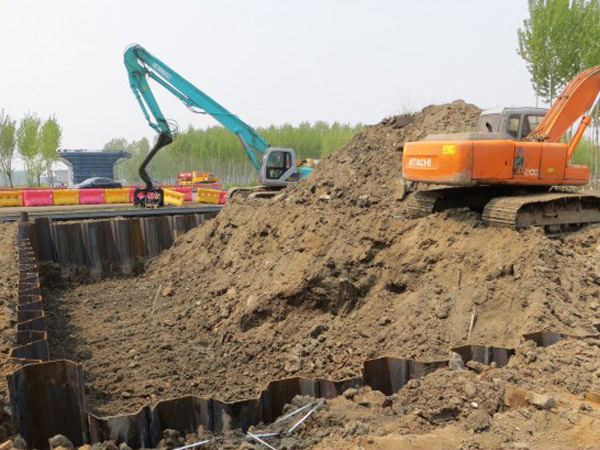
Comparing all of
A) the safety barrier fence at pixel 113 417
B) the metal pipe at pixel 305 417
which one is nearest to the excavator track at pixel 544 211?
the safety barrier fence at pixel 113 417

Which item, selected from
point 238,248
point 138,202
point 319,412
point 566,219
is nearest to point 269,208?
point 238,248

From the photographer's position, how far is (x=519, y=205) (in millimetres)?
7578

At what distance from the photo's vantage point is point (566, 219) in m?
8.54

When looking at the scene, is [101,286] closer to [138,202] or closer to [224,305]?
[224,305]

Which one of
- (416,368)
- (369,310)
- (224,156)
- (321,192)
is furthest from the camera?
(224,156)

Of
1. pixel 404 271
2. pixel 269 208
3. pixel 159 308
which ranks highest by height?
pixel 269 208

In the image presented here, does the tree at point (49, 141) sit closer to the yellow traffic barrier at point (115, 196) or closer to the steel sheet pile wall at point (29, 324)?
the yellow traffic barrier at point (115, 196)

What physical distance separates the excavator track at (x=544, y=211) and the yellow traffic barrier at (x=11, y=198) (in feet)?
80.8

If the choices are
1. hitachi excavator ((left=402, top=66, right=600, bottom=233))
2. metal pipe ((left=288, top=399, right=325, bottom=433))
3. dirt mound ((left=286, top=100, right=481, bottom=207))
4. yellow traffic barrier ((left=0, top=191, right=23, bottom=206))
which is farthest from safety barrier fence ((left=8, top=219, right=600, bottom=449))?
yellow traffic barrier ((left=0, top=191, right=23, bottom=206))

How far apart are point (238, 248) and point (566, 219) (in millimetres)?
5553

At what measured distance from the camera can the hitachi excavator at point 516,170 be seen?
307 inches

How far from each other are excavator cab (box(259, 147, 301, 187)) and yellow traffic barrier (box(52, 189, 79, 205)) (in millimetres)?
14609

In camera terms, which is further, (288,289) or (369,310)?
(288,289)

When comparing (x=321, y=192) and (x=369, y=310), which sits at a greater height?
(x=321, y=192)
